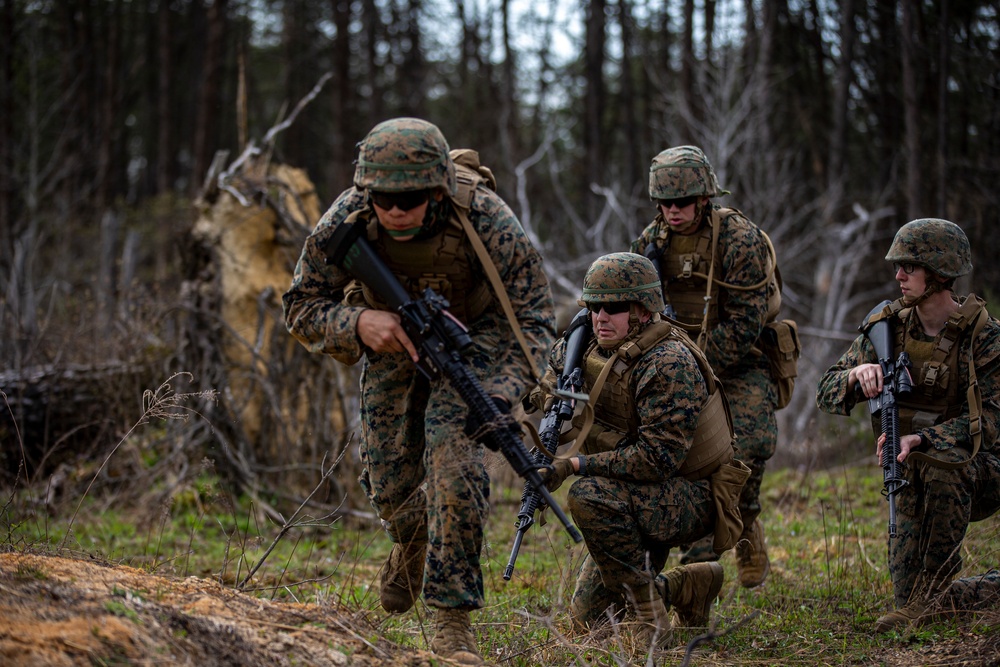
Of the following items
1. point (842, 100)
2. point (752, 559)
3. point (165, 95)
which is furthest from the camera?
point (165, 95)

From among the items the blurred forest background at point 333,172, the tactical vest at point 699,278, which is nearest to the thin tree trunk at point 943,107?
the blurred forest background at point 333,172

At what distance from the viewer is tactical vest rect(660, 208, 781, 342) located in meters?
5.37

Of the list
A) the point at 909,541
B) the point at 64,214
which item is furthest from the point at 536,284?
the point at 64,214

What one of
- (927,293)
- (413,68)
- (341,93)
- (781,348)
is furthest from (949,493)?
(413,68)

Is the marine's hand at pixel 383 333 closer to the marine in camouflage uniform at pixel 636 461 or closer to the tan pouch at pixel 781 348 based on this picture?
the marine in camouflage uniform at pixel 636 461

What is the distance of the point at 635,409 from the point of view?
4.49 meters

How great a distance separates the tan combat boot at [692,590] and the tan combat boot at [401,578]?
3.75ft

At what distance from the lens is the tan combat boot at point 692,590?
466cm

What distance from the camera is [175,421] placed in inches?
320

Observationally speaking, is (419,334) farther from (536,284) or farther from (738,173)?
(738,173)

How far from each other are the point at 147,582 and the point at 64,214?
16.4 m

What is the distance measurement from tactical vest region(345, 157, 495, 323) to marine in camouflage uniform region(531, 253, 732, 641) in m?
0.60

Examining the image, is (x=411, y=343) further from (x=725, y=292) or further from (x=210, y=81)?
(x=210, y=81)

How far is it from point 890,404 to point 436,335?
2.32 meters
